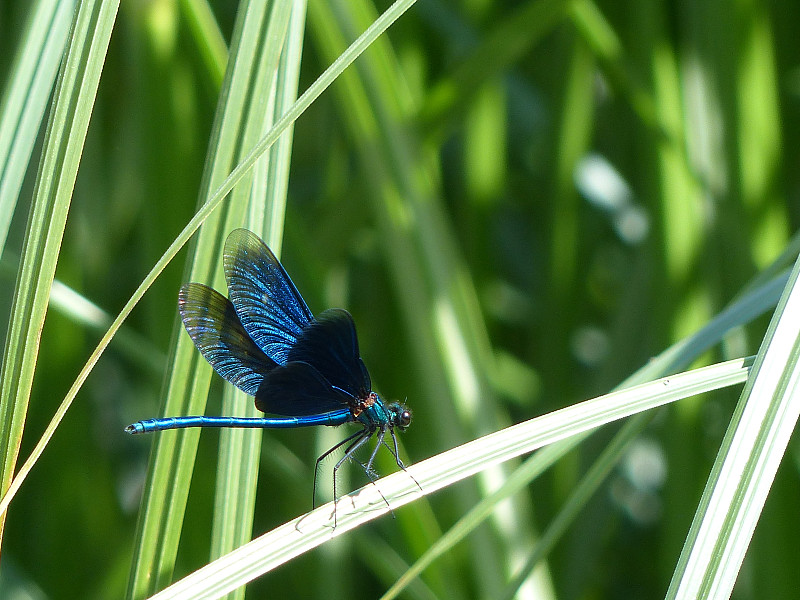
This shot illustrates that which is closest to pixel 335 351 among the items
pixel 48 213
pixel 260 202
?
pixel 260 202

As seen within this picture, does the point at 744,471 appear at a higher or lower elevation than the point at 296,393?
lower

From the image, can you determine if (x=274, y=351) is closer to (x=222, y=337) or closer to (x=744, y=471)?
(x=222, y=337)

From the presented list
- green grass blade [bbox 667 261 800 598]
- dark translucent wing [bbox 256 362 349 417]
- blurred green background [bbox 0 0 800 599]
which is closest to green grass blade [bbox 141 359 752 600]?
green grass blade [bbox 667 261 800 598]

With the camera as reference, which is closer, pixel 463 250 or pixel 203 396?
pixel 203 396

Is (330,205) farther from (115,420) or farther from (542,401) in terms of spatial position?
(115,420)

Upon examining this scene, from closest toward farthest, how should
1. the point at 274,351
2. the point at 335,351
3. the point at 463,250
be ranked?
the point at 335,351 → the point at 274,351 → the point at 463,250

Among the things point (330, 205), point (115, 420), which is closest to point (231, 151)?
point (330, 205)

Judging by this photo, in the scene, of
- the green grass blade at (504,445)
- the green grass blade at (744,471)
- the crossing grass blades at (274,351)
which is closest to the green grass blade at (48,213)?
the crossing grass blades at (274,351)
